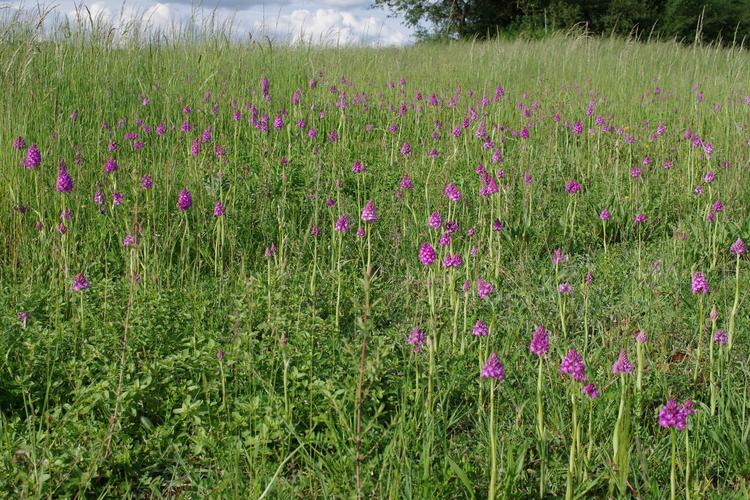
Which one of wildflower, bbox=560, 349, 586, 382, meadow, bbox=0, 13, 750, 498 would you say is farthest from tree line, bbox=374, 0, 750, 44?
wildflower, bbox=560, 349, 586, 382

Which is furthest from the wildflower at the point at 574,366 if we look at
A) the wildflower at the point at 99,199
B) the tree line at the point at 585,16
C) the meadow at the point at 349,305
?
the tree line at the point at 585,16

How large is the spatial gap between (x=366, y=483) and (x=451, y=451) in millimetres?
378

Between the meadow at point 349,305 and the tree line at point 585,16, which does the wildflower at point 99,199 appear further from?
the tree line at point 585,16

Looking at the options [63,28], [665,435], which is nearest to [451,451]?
[665,435]

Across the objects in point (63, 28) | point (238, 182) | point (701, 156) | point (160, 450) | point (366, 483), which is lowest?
point (160, 450)

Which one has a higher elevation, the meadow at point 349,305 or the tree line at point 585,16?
Result: the tree line at point 585,16

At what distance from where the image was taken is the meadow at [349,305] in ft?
5.88

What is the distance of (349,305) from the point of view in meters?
2.87

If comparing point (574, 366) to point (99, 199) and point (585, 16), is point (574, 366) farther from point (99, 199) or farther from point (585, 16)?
point (585, 16)

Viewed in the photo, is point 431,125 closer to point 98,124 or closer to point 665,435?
point 98,124

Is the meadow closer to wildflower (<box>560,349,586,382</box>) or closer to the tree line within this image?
wildflower (<box>560,349,586,382</box>)

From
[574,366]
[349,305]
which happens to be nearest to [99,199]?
[349,305]

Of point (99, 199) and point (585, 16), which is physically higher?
point (585, 16)

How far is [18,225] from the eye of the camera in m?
3.11
